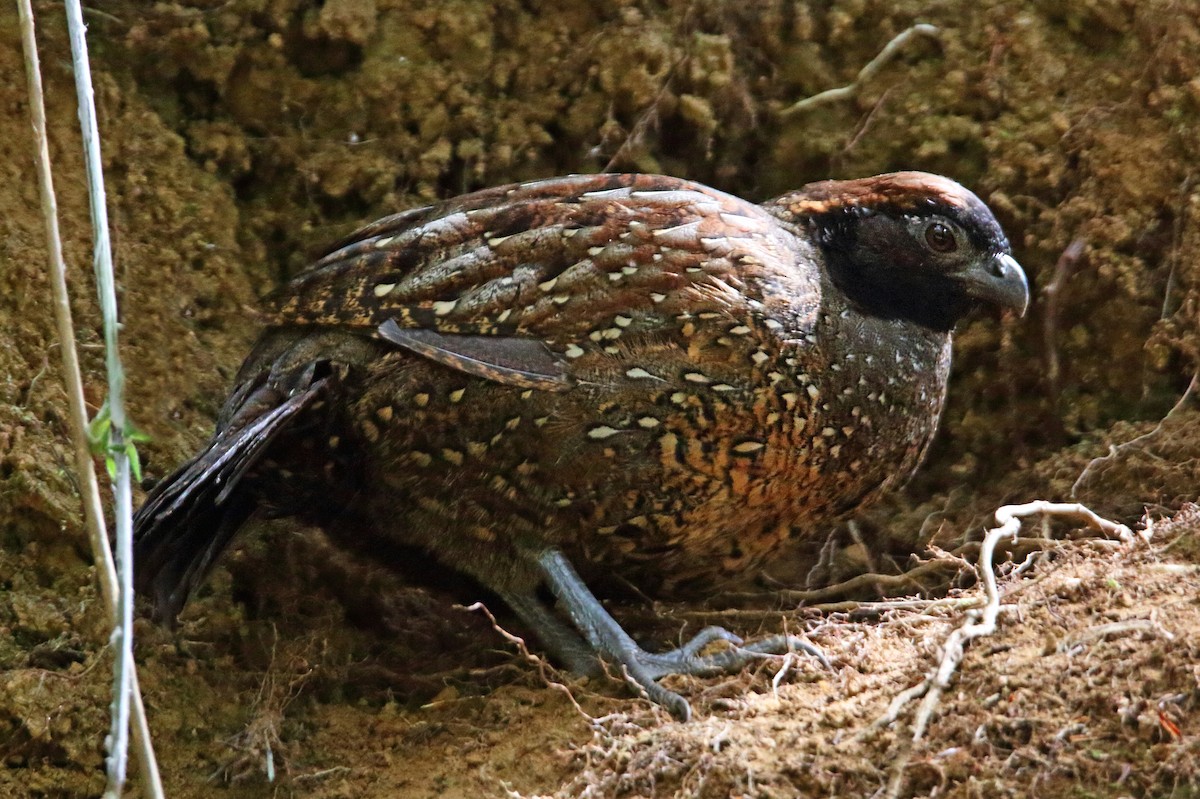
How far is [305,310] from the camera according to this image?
12.5ft

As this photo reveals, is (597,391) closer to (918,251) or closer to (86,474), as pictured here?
(918,251)

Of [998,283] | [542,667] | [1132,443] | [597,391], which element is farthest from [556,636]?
[1132,443]

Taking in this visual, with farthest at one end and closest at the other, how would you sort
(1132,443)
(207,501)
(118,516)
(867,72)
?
(867,72) → (1132,443) → (207,501) → (118,516)

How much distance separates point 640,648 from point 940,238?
1.56 meters

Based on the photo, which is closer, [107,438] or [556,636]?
[107,438]

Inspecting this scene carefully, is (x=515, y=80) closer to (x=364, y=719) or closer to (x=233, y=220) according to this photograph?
(x=233, y=220)

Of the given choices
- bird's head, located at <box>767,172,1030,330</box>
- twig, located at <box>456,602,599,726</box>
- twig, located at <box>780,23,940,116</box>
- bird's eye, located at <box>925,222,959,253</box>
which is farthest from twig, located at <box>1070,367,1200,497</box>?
twig, located at <box>456,602,599,726</box>

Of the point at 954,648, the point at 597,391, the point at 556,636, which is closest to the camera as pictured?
the point at 954,648

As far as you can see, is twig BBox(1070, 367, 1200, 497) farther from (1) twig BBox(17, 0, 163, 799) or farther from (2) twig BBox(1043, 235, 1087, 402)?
(1) twig BBox(17, 0, 163, 799)

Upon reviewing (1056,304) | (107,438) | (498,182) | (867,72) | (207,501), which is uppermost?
(867,72)

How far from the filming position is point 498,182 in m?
4.91

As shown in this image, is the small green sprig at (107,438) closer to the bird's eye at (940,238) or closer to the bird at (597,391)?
the bird at (597,391)

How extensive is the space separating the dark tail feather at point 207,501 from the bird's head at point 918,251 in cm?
167

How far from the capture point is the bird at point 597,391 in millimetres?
3525
